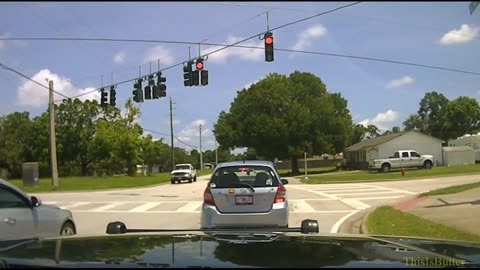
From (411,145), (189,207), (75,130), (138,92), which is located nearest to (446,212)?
(189,207)

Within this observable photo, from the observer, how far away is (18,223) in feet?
27.0

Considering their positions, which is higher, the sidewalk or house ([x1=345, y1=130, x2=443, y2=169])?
house ([x1=345, y1=130, x2=443, y2=169])

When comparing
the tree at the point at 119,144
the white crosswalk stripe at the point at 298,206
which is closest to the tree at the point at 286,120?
the tree at the point at 119,144

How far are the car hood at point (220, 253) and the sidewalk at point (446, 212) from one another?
7366mm

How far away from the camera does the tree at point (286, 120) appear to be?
206ft

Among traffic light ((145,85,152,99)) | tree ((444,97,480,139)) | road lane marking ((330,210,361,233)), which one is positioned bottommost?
road lane marking ((330,210,361,233))

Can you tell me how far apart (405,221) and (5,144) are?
93.3 m

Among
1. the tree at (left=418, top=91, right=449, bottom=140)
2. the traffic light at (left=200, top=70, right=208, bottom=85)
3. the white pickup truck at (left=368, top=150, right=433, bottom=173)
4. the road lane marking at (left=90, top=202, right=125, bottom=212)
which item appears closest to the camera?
the road lane marking at (left=90, top=202, right=125, bottom=212)

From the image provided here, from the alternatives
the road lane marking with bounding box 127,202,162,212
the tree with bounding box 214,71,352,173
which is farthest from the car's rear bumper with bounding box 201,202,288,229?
the tree with bounding box 214,71,352,173

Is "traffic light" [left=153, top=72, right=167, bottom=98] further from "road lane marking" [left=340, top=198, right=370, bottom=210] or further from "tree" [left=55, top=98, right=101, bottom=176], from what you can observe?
"tree" [left=55, top=98, right=101, bottom=176]

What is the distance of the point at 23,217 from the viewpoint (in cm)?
841

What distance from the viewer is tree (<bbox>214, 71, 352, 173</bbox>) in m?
62.8

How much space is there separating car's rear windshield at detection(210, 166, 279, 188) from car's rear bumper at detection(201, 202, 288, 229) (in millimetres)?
512

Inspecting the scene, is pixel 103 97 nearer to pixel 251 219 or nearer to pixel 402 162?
pixel 251 219
